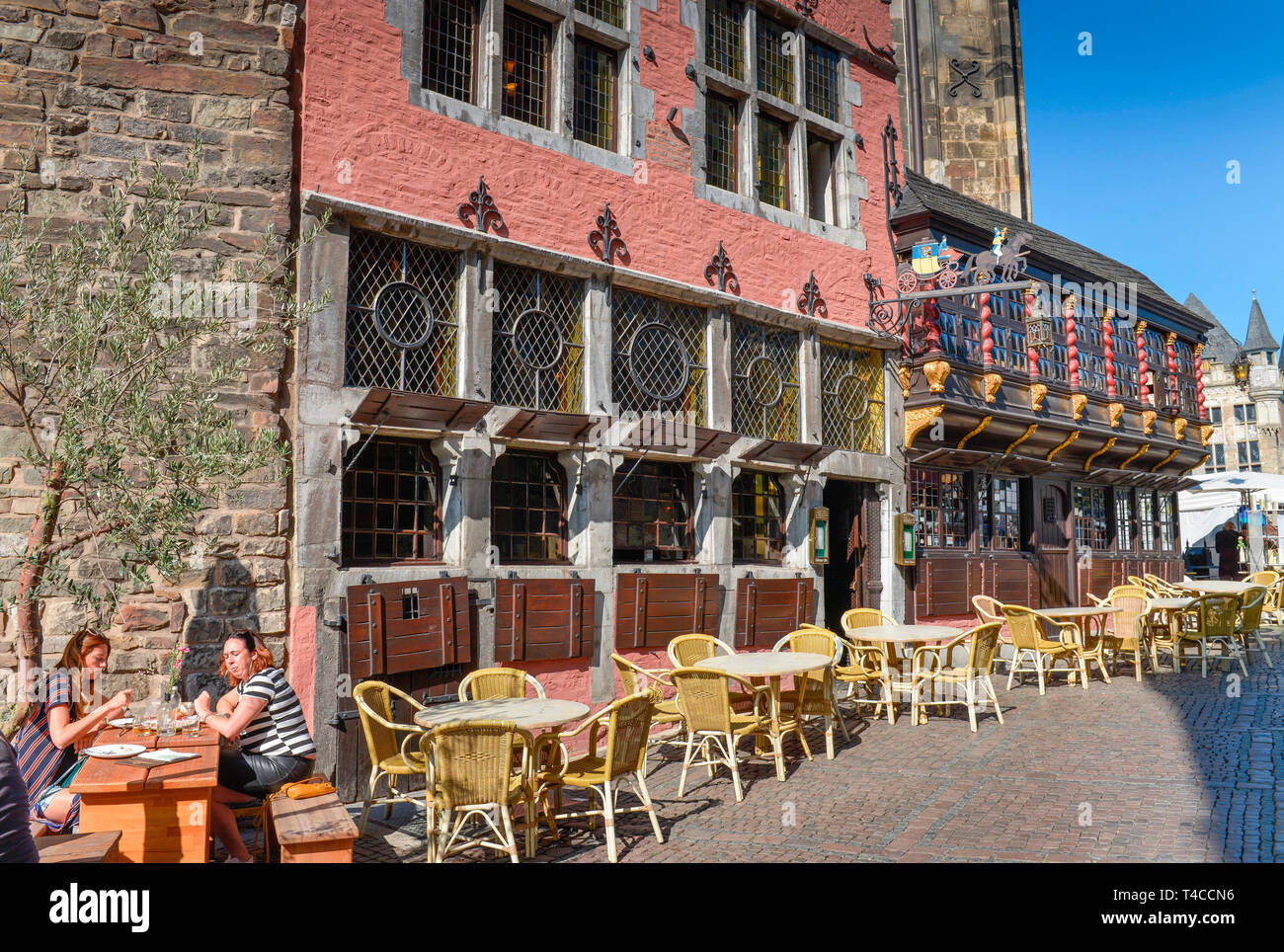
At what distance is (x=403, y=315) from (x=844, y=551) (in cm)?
669

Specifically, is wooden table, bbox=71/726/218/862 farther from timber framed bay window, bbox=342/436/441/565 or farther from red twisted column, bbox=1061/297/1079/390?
red twisted column, bbox=1061/297/1079/390

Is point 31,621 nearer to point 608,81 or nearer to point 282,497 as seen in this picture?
point 282,497

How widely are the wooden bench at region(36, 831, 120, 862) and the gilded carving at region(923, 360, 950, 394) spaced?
33.0 ft

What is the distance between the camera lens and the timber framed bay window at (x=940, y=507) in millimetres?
12641

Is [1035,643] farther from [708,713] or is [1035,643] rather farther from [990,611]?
[708,713]

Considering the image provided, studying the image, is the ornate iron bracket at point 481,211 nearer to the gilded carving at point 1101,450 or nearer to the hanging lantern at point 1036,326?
the hanging lantern at point 1036,326

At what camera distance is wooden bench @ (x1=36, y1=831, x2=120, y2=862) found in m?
3.62

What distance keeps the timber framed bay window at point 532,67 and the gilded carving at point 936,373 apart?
475 cm

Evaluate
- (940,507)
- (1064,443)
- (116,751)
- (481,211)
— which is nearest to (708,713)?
(116,751)

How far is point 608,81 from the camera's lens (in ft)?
31.0

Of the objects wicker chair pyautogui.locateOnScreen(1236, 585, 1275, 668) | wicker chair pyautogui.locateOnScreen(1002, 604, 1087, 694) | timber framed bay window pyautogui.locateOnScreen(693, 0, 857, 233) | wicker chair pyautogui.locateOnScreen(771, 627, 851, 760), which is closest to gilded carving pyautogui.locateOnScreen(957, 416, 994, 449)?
wicker chair pyautogui.locateOnScreen(1002, 604, 1087, 694)
